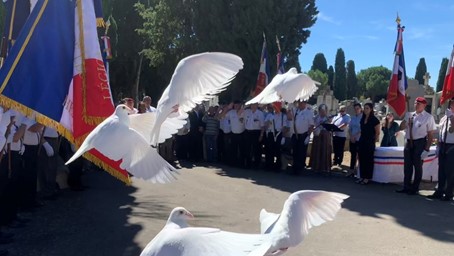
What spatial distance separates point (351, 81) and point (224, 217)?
72.5 meters

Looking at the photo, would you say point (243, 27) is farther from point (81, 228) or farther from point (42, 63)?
point (42, 63)

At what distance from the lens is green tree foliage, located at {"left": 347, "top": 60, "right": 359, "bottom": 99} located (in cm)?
7581

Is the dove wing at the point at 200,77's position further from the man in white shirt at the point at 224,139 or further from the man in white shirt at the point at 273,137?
the man in white shirt at the point at 224,139

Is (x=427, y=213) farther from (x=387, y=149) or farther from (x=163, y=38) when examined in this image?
(x=163, y=38)

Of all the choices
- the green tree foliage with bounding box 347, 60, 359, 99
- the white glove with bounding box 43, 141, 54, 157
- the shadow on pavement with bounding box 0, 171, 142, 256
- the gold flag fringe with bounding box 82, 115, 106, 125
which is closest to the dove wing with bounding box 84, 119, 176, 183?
the gold flag fringe with bounding box 82, 115, 106, 125

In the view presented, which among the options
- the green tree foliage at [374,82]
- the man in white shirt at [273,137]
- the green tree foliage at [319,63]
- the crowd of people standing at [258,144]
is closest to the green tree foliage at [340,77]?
the green tree foliage at [319,63]

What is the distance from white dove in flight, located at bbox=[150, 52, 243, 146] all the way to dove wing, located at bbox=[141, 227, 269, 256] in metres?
1.29

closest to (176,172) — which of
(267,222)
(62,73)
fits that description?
(267,222)

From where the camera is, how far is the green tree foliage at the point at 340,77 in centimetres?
7406

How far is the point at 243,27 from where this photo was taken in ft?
61.3

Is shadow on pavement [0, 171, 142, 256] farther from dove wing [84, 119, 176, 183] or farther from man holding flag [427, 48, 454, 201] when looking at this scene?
man holding flag [427, 48, 454, 201]

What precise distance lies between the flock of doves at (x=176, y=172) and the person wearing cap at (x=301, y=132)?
24.7 ft

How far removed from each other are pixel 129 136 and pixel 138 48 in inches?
1192

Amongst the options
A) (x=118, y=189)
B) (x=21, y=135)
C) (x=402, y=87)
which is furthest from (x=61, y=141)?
(x=402, y=87)
